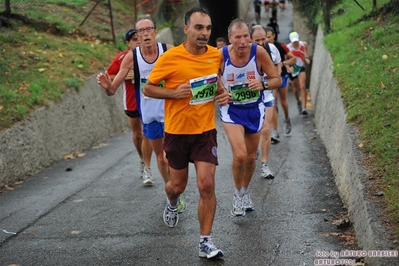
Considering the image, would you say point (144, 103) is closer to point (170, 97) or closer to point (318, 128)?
point (170, 97)

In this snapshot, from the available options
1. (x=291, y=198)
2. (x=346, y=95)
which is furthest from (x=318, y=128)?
(x=291, y=198)

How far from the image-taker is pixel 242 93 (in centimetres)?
768

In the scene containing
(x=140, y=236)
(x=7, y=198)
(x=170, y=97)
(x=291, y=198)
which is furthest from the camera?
(x=7, y=198)

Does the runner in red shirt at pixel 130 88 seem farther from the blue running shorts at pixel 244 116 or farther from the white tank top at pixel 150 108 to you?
the blue running shorts at pixel 244 116

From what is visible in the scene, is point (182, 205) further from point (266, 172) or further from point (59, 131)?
point (59, 131)

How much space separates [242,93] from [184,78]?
1453 millimetres

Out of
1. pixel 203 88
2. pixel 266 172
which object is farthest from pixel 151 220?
pixel 266 172

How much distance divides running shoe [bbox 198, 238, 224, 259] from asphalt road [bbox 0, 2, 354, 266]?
0.23ft

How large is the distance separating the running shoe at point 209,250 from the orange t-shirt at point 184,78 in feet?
3.39

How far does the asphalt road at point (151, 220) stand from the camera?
649 centimetres

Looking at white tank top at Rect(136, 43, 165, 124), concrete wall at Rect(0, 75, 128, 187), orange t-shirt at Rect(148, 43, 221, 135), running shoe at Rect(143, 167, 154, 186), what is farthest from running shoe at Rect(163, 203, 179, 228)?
concrete wall at Rect(0, 75, 128, 187)

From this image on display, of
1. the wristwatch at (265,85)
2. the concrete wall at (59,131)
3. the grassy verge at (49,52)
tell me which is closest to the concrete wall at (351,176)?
the wristwatch at (265,85)

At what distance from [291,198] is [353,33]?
646cm

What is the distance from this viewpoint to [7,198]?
948 centimetres
